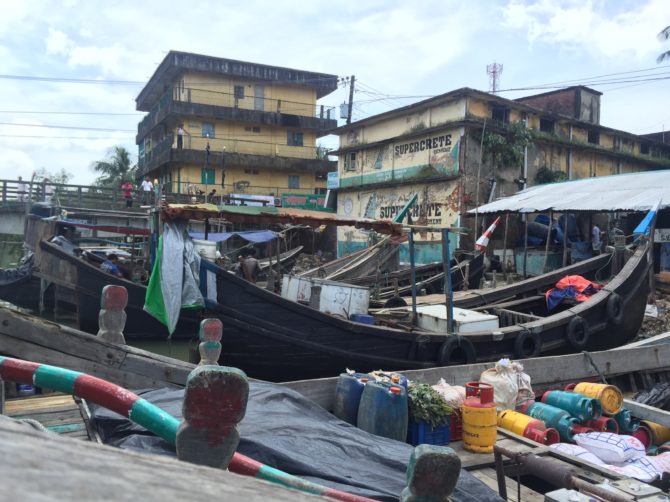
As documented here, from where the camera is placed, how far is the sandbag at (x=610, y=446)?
4.83 m

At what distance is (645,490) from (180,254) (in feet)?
17.5

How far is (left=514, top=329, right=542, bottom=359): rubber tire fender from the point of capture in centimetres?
817

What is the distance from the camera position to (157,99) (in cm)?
4047

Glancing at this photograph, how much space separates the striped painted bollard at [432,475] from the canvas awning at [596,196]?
43.9 feet

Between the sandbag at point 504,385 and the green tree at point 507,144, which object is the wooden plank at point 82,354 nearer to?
the sandbag at point 504,385

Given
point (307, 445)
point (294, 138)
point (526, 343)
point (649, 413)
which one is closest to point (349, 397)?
point (307, 445)

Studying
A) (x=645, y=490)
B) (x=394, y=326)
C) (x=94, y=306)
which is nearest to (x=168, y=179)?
(x=94, y=306)

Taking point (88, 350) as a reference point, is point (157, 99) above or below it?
above

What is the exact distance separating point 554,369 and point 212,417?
6188 millimetres

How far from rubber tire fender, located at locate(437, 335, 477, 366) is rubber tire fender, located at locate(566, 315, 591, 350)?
2.12 meters

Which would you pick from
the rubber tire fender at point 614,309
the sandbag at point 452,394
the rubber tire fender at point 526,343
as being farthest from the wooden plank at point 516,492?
the rubber tire fender at point 614,309

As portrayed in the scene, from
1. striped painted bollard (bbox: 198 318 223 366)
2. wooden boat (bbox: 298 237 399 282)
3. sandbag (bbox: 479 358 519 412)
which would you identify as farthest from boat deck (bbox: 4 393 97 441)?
wooden boat (bbox: 298 237 399 282)

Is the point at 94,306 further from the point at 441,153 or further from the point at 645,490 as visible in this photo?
the point at 441,153

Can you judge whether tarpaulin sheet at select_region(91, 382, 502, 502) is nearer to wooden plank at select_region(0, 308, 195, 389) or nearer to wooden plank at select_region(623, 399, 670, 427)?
wooden plank at select_region(0, 308, 195, 389)
